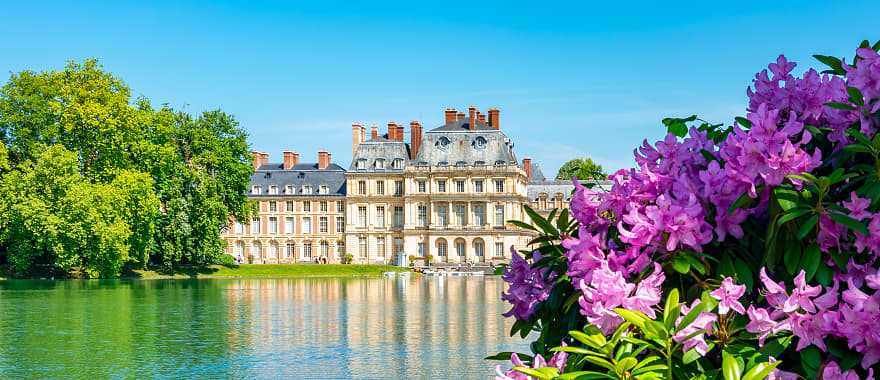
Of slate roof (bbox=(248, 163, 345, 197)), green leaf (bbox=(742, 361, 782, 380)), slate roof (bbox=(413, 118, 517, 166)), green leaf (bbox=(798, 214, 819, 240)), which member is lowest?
green leaf (bbox=(742, 361, 782, 380))

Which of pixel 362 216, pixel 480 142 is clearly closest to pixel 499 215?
pixel 480 142

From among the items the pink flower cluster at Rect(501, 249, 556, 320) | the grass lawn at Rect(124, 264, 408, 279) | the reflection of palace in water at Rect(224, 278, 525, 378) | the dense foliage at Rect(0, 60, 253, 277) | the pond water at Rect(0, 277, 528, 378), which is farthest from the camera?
the grass lawn at Rect(124, 264, 408, 279)

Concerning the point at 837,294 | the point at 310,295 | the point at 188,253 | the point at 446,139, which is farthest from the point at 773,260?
the point at 446,139

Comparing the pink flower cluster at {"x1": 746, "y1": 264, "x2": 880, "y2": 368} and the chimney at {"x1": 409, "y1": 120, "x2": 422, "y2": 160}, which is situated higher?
the chimney at {"x1": 409, "y1": 120, "x2": 422, "y2": 160}

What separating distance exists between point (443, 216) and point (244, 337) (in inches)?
2947

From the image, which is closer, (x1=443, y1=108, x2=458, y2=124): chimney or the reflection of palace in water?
the reflection of palace in water

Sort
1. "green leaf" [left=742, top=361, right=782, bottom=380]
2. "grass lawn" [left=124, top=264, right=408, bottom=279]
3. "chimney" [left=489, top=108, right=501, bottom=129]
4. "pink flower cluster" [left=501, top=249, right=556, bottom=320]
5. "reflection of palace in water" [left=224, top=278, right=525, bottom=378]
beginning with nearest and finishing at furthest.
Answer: "green leaf" [left=742, top=361, right=782, bottom=380] → "pink flower cluster" [left=501, top=249, right=556, bottom=320] → "reflection of palace in water" [left=224, top=278, right=525, bottom=378] → "grass lawn" [left=124, top=264, right=408, bottom=279] → "chimney" [left=489, top=108, right=501, bottom=129]

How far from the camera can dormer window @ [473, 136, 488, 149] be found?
93.4 m

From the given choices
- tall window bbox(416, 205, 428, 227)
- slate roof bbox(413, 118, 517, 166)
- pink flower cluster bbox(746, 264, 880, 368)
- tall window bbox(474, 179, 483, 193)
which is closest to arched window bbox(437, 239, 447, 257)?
tall window bbox(416, 205, 428, 227)

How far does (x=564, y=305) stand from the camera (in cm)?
372

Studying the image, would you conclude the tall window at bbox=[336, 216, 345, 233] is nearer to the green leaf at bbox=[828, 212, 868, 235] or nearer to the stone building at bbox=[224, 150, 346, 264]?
the stone building at bbox=[224, 150, 346, 264]

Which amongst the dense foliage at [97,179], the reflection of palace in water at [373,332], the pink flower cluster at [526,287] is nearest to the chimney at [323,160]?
the dense foliage at [97,179]

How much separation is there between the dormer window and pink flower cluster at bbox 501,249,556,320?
89.3m

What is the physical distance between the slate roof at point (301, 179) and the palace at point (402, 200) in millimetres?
92
